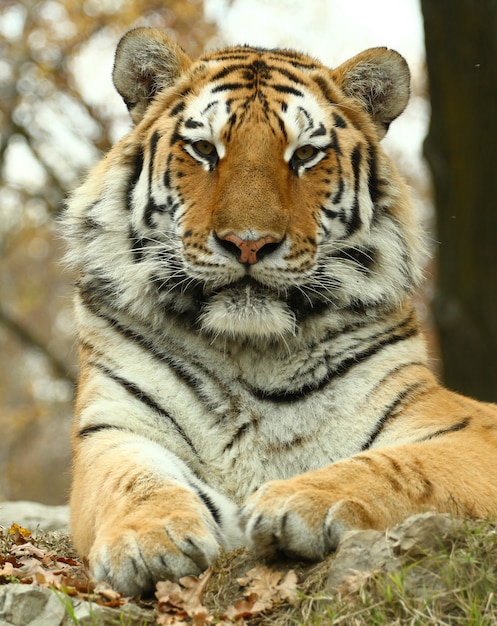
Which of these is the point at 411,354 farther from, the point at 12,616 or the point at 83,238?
the point at 12,616

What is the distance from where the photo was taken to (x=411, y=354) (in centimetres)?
407

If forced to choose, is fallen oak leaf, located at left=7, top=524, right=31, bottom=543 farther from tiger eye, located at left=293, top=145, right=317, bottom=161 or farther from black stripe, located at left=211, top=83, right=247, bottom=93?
black stripe, located at left=211, top=83, right=247, bottom=93

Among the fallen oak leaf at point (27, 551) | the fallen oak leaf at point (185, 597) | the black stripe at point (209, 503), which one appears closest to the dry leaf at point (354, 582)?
the fallen oak leaf at point (185, 597)

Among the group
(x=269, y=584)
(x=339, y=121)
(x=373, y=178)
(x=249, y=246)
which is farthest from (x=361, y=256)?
(x=269, y=584)

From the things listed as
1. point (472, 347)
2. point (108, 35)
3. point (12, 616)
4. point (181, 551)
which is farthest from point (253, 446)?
point (108, 35)

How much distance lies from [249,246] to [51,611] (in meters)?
1.52

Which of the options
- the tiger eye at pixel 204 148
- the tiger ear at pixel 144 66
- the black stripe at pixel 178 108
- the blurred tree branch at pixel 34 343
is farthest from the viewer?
the blurred tree branch at pixel 34 343

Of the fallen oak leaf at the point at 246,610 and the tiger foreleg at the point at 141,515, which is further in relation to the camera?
the tiger foreleg at the point at 141,515

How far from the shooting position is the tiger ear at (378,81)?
14.7 ft

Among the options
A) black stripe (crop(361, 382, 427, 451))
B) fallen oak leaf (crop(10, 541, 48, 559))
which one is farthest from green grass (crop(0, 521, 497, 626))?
fallen oak leaf (crop(10, 541, 48, 559))

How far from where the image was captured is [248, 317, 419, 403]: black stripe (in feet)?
12.7

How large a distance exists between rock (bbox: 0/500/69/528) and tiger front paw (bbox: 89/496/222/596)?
2.45m

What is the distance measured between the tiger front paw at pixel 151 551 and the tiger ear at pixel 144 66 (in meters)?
2.28

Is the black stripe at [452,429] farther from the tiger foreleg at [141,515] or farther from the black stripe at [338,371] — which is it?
the tiger foreleg at [141,515]
